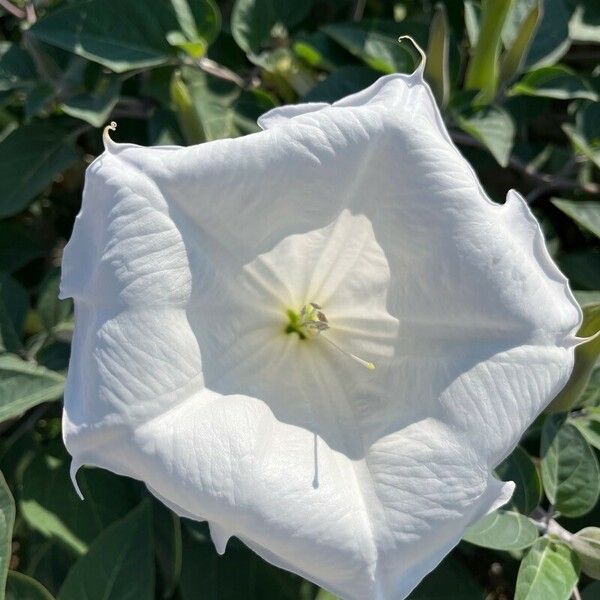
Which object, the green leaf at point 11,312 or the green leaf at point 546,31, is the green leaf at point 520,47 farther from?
→ the green leaf at point 11,312

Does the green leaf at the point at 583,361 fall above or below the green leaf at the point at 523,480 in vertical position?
above

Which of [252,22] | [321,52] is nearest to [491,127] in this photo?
[321,52]

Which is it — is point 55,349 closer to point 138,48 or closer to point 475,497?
point 138,48

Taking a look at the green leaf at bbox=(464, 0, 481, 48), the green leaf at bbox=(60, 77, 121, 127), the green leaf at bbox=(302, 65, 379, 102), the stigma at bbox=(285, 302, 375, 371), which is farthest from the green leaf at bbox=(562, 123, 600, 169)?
the green leaf at bbox=(60, 77, 121, 127)

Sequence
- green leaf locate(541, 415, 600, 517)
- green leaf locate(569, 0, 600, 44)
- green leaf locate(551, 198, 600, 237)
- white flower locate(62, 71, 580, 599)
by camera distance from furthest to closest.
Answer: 1. green leaf locate(569, 0, 600, 44)
2. green leaf locate(551, 198, 600, 237)
3. green leaf locate(541, 415, 600, 517)
4. white flower locate(62, 71, 580, 599)

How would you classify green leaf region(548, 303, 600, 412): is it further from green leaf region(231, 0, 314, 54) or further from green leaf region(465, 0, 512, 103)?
green leaf region(231, 0, 314, 54)

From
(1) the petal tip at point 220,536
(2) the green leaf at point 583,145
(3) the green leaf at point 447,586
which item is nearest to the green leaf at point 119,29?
(2) the green leaf at point 583,145

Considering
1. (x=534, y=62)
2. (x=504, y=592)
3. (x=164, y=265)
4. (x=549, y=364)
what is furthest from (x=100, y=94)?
(x=504, y=592)
